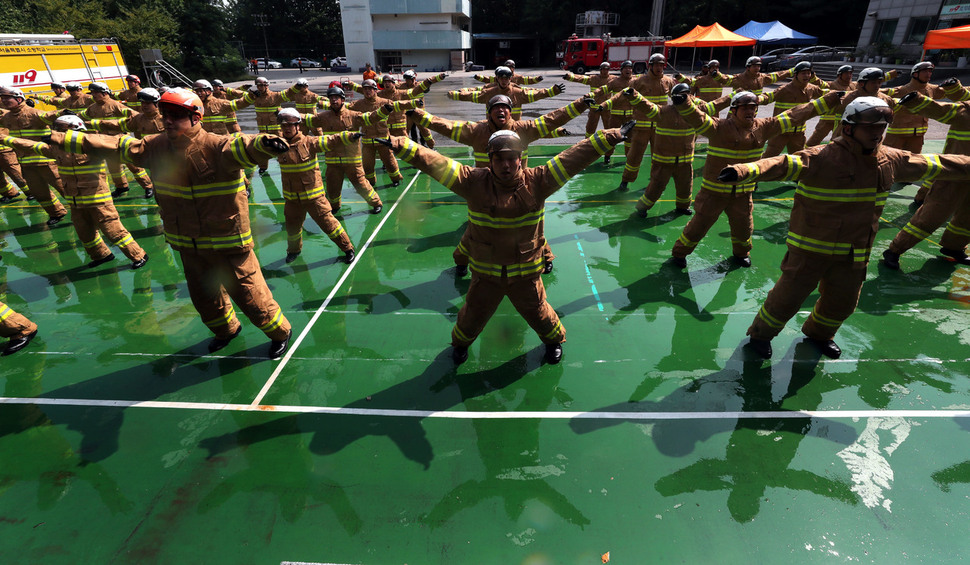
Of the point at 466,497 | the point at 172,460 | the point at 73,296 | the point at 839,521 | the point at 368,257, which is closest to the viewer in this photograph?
the point at 839,521

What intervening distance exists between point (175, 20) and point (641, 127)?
142 ft

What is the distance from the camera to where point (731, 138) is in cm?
606

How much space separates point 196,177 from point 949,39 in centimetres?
1746

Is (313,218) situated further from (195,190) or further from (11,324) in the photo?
(11,324)

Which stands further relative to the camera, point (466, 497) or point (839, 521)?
point (466, 497)

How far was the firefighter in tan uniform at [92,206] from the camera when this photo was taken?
646cm

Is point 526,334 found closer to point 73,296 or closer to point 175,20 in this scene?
point 73,296

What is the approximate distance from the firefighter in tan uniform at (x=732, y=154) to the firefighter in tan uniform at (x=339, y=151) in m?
4.77

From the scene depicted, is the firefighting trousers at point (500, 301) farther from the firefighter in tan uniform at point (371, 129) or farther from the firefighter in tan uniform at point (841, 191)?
the firefighter in tan uniform at point (371, 129)

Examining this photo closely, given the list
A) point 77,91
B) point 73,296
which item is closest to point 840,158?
point 73,296

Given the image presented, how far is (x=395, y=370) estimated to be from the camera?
15.5ft

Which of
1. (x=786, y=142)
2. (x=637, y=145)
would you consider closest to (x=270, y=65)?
(x=637, y=145)

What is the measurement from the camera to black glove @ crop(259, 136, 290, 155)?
369 cm

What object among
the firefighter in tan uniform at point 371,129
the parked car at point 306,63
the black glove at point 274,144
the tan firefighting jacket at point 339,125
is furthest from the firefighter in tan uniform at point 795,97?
the parked car at point 306,63
